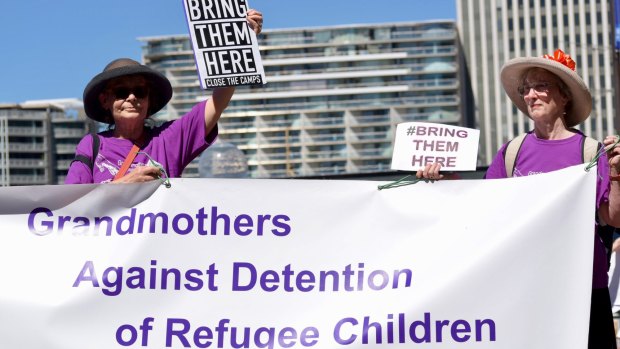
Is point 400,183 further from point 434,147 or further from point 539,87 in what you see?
point 539,87

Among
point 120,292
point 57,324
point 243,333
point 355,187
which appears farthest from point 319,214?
point 57,324

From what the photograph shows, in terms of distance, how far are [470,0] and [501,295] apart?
16339cm

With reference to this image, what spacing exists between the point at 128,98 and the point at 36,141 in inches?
6340

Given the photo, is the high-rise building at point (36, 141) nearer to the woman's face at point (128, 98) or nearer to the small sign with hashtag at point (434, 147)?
the woman's face at point (128, 98)

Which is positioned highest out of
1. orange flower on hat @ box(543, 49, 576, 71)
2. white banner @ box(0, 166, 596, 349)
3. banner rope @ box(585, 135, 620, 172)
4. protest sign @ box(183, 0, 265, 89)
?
protest sign @ box(183, 0, 265, 89)

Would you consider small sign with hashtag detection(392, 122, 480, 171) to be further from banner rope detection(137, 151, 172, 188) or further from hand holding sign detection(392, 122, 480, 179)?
→ banner rope detection(137, 151, 172, 188)

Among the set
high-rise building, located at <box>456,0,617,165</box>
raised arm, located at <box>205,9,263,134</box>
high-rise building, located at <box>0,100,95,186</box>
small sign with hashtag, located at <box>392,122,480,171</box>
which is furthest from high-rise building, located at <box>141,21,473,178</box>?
small sign with hashtag, located at <box>392,122,480,171</box>

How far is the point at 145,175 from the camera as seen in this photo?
12.4 ft

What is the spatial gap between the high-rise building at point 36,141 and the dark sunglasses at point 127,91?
154859 mm

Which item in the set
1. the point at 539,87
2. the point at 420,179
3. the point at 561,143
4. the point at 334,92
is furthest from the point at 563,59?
the point at 334,92

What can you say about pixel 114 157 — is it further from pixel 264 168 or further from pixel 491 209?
pixel 264 168

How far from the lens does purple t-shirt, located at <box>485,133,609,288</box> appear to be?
3.82 m

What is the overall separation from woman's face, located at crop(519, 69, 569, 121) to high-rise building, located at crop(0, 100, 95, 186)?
6112 inches

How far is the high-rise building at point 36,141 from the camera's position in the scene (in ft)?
518
